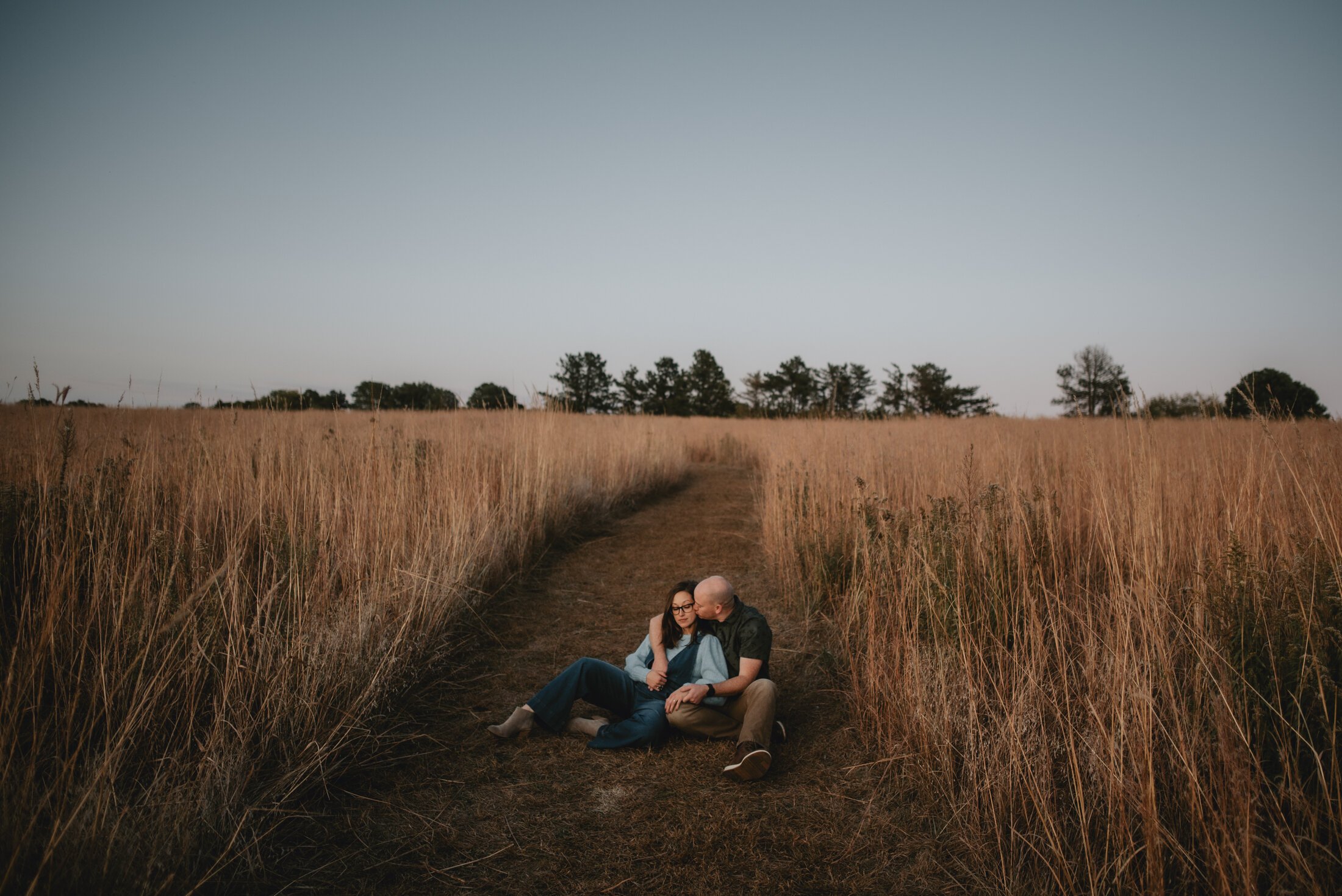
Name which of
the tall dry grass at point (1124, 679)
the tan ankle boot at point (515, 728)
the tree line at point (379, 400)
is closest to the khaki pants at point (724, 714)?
the tall dry grass at point (1124, 679)

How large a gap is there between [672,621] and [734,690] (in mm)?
595

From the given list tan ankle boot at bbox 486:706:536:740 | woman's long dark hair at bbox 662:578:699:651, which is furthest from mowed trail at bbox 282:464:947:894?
woman's long dark hair at bbox 662:578:699:651

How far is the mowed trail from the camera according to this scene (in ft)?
6.08

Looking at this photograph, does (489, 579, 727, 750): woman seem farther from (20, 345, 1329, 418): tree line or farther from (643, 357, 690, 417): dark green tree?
(643, 357, 690, 417): dark green tree

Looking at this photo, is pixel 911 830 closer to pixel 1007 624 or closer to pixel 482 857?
pixel 1007 624

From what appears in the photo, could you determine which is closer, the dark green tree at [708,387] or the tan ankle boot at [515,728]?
the tan ankle boot at [515,728]

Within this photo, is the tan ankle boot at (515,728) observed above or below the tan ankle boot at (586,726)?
above

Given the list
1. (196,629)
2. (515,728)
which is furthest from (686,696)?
(196,629)

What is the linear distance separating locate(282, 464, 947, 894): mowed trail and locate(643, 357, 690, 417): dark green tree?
3458 centimetres

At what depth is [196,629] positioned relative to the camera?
232 centimetres

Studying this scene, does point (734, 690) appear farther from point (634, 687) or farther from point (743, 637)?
point (634, 687)

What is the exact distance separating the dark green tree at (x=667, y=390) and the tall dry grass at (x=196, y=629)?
108ft

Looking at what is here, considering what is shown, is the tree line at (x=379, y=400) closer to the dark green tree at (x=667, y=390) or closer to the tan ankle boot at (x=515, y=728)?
the tan ankle boot at (x=515, y=728)

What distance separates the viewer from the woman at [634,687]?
2.74 metres
